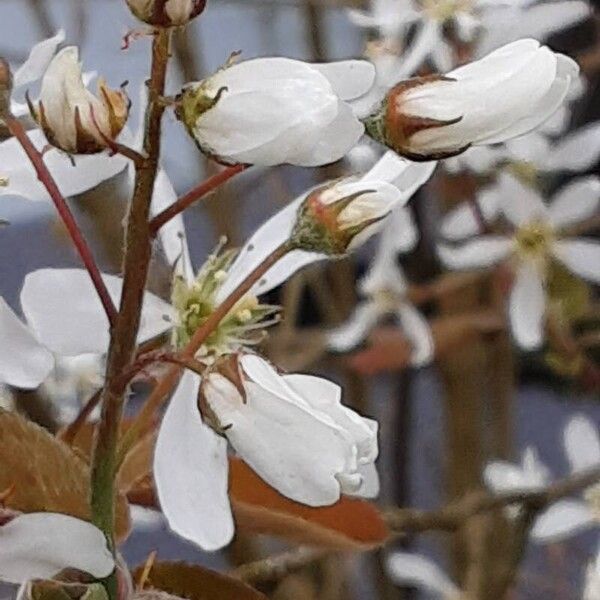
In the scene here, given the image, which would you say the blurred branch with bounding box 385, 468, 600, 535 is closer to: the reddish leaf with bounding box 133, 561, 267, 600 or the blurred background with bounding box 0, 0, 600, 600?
the blurred background with bounding box 0, 0, 600, 600

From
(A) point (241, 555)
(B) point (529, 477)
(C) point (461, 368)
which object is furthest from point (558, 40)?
(A) point (241, 555)

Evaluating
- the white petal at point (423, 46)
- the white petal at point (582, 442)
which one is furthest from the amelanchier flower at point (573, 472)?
the white petal at point (423, 46)

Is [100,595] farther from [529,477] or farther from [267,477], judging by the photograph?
[529,477]

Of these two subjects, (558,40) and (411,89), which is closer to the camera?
(411,89)

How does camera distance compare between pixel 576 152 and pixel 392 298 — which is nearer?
pixel 576 152

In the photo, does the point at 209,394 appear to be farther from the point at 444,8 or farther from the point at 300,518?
the point at 444,8

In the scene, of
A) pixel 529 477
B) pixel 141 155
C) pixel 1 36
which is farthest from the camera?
pixel 1 36

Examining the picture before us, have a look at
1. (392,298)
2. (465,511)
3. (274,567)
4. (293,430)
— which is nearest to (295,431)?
(293,430)
